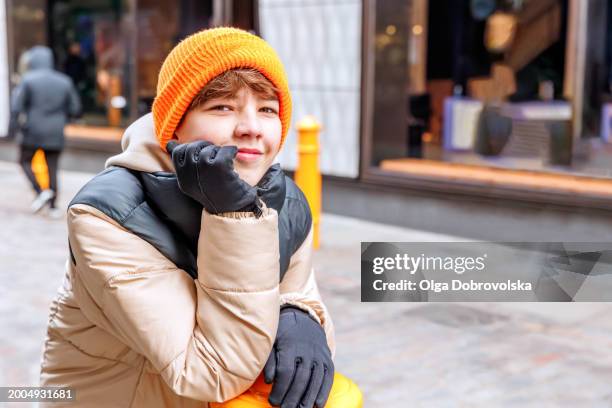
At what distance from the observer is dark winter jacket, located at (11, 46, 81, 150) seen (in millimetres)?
9242

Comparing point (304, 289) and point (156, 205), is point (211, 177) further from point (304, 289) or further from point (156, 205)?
point (304, 289)

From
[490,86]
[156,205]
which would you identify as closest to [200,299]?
[156,205]

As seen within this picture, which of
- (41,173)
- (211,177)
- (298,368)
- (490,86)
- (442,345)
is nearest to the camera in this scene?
(211,177)

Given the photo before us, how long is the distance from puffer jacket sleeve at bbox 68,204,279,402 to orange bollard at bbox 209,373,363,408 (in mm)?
27

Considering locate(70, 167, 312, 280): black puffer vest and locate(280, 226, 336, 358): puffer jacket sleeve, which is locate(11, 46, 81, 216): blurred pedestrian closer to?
locate(280, 226, 336, 358): puffer jacket sleeve

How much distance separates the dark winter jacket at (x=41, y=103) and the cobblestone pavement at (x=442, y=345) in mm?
2700

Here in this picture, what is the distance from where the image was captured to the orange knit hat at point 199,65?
1817 millimetres

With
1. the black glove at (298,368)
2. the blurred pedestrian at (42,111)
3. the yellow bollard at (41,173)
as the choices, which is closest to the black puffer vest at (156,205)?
the black glove at (298,368)

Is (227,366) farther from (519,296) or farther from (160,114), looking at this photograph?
(519,296)

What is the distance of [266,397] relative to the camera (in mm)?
1784

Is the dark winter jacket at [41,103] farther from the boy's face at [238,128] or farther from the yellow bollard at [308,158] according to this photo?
the boy's face at [238,128]

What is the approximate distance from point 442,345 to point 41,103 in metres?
6.13

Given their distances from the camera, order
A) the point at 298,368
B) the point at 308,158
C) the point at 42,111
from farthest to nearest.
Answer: the point at 42,111, the point at 308,158, the point at 298,368

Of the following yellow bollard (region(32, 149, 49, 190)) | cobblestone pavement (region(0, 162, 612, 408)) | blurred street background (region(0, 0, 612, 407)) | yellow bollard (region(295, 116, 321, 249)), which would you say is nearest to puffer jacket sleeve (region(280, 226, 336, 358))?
cobblestone pavement (region(0, 162, 612, 408))
